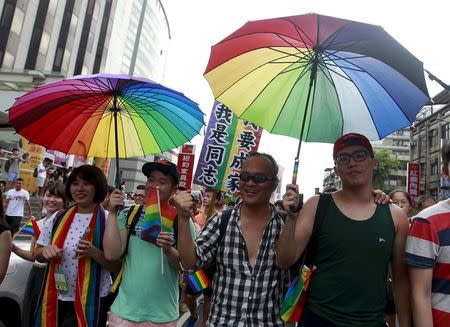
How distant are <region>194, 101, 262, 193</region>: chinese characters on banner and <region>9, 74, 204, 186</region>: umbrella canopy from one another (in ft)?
9.58

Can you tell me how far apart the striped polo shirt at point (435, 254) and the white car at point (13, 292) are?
3446mm

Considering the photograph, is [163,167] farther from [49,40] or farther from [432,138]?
[432,138]

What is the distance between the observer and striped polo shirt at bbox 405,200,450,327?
1.97 metres

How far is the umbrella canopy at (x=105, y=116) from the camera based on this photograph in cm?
310

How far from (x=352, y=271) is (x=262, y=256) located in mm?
534

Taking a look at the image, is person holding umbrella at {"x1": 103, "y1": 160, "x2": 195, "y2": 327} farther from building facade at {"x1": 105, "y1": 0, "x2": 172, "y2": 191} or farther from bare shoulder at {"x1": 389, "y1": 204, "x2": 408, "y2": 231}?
building facade at {"x1": 105, "y1": 0, "x2": 172, "y2": 191}

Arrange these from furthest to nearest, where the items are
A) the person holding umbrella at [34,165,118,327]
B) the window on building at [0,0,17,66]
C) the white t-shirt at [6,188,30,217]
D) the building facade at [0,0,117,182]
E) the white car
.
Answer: the window on building at [0,0,17,66], the building facade at [0,0,117,182], the white t-shirt at [6,188,30,217], the white car, the person holding umbrella at [34,165,118,327]

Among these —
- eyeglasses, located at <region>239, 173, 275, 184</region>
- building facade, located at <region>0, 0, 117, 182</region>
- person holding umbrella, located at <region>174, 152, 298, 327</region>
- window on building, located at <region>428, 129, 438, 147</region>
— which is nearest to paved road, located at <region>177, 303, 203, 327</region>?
person holding umbrella, located at <region>174, 152, 298, 327</region>

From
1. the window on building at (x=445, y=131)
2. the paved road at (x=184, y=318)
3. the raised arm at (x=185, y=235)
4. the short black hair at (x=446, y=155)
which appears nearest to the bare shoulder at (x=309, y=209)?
the raised arm at (x=185, y=235)

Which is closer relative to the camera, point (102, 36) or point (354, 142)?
point (354, 142)

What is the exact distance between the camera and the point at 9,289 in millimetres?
3436

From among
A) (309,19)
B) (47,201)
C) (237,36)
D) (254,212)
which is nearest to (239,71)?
(237,36)

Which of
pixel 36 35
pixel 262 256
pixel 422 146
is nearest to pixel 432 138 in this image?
pixel 422 146

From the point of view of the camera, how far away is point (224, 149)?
690 cm
